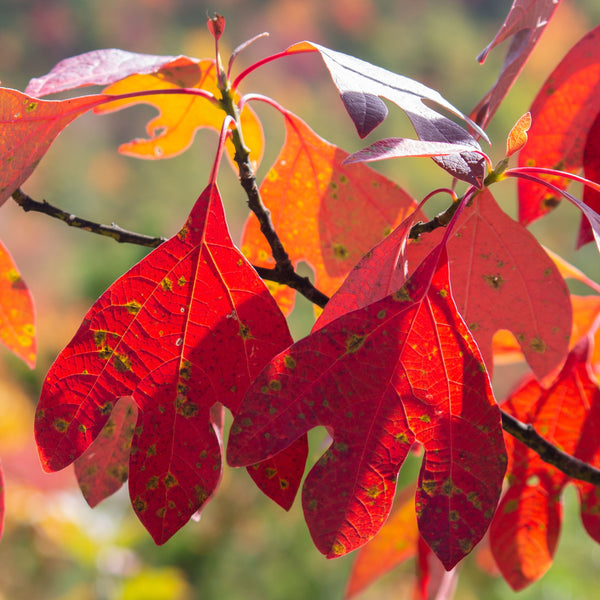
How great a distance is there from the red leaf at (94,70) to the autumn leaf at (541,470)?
1.46 feet

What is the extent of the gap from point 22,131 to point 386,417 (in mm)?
321

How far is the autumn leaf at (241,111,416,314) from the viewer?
0.55m

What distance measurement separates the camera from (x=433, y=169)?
38.2 feet

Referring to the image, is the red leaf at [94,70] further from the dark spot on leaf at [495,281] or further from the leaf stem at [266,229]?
the dark spot on leaf at [495,281]

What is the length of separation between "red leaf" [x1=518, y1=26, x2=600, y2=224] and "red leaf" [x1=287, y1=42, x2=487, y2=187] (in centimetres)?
22

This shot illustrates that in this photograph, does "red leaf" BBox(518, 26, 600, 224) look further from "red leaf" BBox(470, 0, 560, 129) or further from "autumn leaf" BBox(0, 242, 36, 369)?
"autumn leaf" BBox(0, 242, 36, 369)

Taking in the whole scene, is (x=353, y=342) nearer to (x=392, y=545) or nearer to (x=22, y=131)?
(x=22, y=131)

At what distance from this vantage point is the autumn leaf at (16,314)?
514 mm

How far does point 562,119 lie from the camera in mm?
561

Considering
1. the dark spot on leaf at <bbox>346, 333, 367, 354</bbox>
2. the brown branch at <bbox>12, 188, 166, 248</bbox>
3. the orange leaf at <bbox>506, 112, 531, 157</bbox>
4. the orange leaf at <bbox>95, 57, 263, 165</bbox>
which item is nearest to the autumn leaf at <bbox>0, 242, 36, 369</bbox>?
the brown branch at <bbox>12, 188, 166, 248</bbox>

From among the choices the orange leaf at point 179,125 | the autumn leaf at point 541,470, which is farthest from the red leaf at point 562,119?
the orange leaf at point 179,125

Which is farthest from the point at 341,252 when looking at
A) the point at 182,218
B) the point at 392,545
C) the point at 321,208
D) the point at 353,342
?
the point at 182,218

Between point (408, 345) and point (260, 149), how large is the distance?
34 cm

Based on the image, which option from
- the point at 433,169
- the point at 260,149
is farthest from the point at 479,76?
the point at 260,149
